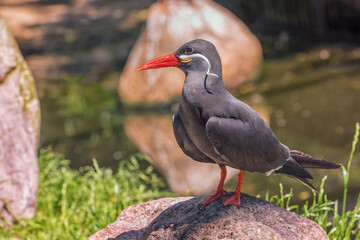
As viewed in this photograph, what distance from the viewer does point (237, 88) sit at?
8680 mm

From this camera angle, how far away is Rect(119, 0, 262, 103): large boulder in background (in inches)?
320

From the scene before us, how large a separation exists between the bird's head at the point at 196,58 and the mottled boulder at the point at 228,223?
2.40ft

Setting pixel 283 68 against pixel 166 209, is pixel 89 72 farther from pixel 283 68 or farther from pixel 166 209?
pixel 166 209

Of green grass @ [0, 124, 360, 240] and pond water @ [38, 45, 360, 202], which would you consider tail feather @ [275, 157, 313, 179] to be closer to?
green grass @ [0, 124, 360, 240]

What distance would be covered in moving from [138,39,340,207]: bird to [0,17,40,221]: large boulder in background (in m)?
2.12

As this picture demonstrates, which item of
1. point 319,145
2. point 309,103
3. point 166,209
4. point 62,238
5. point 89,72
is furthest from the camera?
point 89,72

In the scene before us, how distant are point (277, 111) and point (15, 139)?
4335 millimetres

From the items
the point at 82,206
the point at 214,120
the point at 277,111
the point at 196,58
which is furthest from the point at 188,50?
the point at 277,111

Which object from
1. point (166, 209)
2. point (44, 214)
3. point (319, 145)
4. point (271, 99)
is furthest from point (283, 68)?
point (166, 209)

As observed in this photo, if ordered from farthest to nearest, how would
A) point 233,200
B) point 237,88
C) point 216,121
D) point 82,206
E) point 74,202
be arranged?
1. point 237,88
2. point 74,202
3. point 82,206
4. point 233,200
5. point 216,121

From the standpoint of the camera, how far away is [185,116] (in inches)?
106

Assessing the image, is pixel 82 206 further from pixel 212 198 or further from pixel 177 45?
pixel 177 45

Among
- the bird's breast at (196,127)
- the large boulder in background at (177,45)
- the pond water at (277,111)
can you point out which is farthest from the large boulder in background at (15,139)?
the large boulder in background at (177,45)

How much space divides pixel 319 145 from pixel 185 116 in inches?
165
